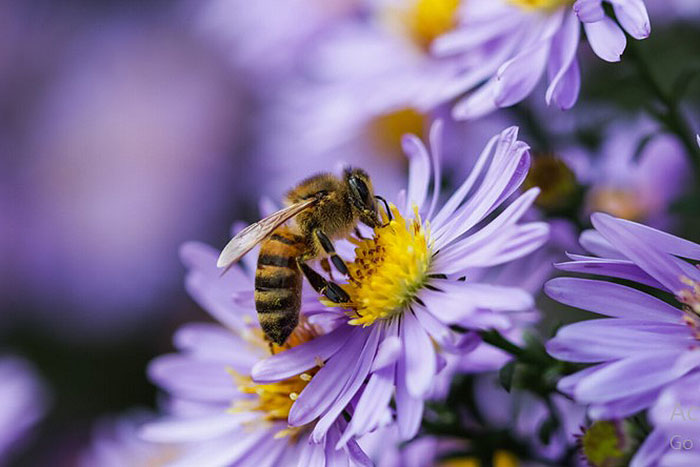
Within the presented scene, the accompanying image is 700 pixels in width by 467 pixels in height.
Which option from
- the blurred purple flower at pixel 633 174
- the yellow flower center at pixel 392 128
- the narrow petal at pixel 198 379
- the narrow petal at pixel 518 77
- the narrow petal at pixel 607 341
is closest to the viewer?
the narrow petal at pixel 607 341

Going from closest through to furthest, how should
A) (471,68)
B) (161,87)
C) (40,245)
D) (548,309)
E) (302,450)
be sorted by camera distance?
(302,450) < (471,68) < (548,309) < (40,245) < (161,87)

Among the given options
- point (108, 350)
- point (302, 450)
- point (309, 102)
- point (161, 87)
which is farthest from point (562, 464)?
point (161, 87)

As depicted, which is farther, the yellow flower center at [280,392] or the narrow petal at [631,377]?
the yellow flower center at [280,392]

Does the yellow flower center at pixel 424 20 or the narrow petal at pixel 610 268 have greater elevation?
the yellow flower center at pixel 424 20

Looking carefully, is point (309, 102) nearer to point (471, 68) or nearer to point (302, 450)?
point (471, 68)

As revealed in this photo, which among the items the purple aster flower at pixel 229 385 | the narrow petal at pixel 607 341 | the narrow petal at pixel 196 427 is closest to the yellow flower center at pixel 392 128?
the purple aster flower at pixel 229 385

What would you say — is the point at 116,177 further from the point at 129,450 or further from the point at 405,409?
the point at 405,409

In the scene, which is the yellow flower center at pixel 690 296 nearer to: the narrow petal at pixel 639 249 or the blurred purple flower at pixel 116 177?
the narrow petal at pixel 639 249
